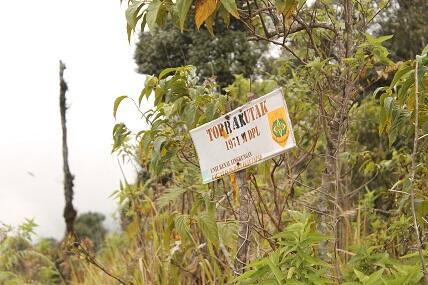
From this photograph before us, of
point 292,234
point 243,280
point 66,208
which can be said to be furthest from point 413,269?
point 66,208

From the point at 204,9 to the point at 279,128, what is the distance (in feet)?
1.71

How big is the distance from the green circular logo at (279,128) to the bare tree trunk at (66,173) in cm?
701

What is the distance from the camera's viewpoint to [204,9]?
2.21 m

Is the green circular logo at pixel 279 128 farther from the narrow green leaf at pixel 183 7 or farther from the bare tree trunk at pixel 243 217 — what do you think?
the narrow green leaf at pixel 183 7

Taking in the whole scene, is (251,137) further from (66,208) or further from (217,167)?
(66,208)

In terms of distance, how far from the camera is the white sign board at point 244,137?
2406 mm

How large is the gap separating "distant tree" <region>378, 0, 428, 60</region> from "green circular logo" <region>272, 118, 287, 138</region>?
26.2 ft

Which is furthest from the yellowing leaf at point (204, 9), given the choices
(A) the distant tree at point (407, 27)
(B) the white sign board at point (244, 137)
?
(A) the distant tree at point (407, 27)

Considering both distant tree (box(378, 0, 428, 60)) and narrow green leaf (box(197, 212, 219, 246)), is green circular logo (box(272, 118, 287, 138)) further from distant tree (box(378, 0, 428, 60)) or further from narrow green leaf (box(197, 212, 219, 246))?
distant tree (box(378, 0, 428, 60))

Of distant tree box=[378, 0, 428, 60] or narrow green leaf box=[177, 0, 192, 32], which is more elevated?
distant tree box=[378, 0, 428, 60]

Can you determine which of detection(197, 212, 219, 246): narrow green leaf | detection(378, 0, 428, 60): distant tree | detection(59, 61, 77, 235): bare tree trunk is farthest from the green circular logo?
detection(378, 0, 428, 60): distant tree

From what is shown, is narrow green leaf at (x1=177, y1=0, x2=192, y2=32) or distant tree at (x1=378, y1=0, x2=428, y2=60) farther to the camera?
distant tree at (x1=378, y1=0, x2=428, y2=60)

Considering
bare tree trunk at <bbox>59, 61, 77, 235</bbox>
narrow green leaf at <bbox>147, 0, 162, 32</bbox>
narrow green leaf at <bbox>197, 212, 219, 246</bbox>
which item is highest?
bare tree trunk at <bbox>59, 61, 77, 235</bbox>

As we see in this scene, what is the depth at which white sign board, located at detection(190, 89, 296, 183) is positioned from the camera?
2406 mm
